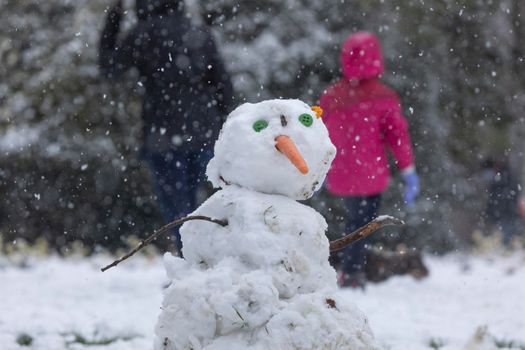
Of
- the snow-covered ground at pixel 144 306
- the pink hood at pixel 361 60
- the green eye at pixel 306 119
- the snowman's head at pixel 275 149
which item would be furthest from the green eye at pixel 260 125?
the pink hood at pixel 361 60

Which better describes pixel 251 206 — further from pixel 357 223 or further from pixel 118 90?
pixel 118 90

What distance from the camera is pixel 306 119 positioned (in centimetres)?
259

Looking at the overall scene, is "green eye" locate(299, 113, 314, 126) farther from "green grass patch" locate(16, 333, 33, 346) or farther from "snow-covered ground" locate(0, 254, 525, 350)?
"green grass patch" locate(16, 333, 33, 346)

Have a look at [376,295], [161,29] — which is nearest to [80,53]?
[161,29]

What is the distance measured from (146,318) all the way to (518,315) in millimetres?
2173

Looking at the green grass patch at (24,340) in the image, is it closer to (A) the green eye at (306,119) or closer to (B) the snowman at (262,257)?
(B) the snowman at (262,257)

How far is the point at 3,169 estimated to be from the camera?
7.64 meters

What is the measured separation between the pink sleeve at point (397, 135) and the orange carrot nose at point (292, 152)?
9.42 ft

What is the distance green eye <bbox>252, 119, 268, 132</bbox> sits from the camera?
8.36 feet

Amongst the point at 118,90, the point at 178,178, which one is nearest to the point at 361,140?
the point at 178,178

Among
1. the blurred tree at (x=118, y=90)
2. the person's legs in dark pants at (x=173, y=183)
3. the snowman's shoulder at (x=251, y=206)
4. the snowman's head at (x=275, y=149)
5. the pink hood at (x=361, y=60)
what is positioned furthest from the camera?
the blurred tree at (x=118, y=90)

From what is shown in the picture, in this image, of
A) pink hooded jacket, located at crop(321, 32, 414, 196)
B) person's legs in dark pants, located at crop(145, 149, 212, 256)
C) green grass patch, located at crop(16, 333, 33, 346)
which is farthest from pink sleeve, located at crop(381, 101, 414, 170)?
green grass patch, located at crop(16, 333, 33, 346)

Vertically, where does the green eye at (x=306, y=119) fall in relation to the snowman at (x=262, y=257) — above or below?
above

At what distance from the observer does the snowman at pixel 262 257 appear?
2.21 m
